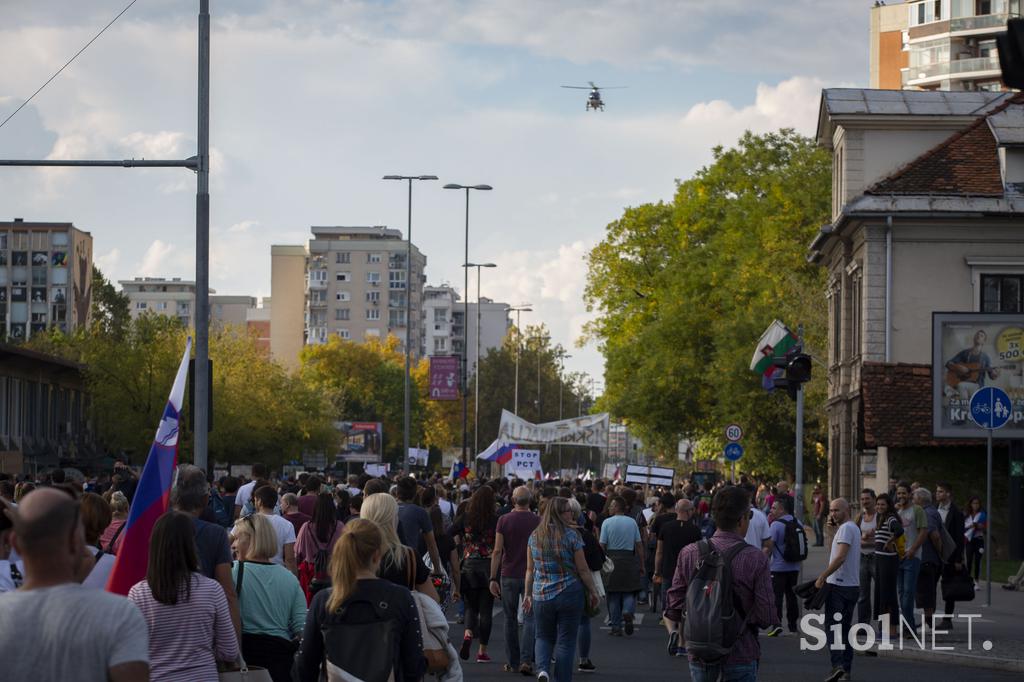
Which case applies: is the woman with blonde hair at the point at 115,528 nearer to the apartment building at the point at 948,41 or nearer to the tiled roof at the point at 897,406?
the tiled roof at the point at 897,406

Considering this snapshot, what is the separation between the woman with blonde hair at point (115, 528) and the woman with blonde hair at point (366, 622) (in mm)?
3054

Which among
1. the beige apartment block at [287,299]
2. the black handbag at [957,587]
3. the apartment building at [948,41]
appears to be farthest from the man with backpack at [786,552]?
the beige apartment block at [287,299]

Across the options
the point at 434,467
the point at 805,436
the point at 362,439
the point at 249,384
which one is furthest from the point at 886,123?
the point at 434,467

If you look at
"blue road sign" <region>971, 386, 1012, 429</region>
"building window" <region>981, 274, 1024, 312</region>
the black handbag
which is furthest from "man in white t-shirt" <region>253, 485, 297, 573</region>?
"building window" <region>981, 274, 1024, 312</region>

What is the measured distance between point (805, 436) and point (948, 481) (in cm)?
1934

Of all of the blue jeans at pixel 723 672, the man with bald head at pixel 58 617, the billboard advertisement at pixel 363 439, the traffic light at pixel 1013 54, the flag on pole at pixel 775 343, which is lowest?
the billboard advertisement at pixel 363 439

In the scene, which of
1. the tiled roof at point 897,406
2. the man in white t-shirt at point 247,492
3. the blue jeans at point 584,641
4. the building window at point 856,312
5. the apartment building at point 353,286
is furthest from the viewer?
the apartment building at point 353,286

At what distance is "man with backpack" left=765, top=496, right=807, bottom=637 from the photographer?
19828 mm

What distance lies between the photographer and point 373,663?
25.3ft

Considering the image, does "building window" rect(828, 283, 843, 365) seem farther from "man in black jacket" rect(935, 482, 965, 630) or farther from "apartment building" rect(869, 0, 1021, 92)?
"apartment building" rect(869, 0, 1021, 92)

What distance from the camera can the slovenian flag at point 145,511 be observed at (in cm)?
809

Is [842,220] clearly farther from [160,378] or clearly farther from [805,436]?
[160,378]

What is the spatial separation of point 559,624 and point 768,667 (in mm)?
4216

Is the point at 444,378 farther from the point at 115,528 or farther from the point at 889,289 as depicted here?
the point at 115,528
